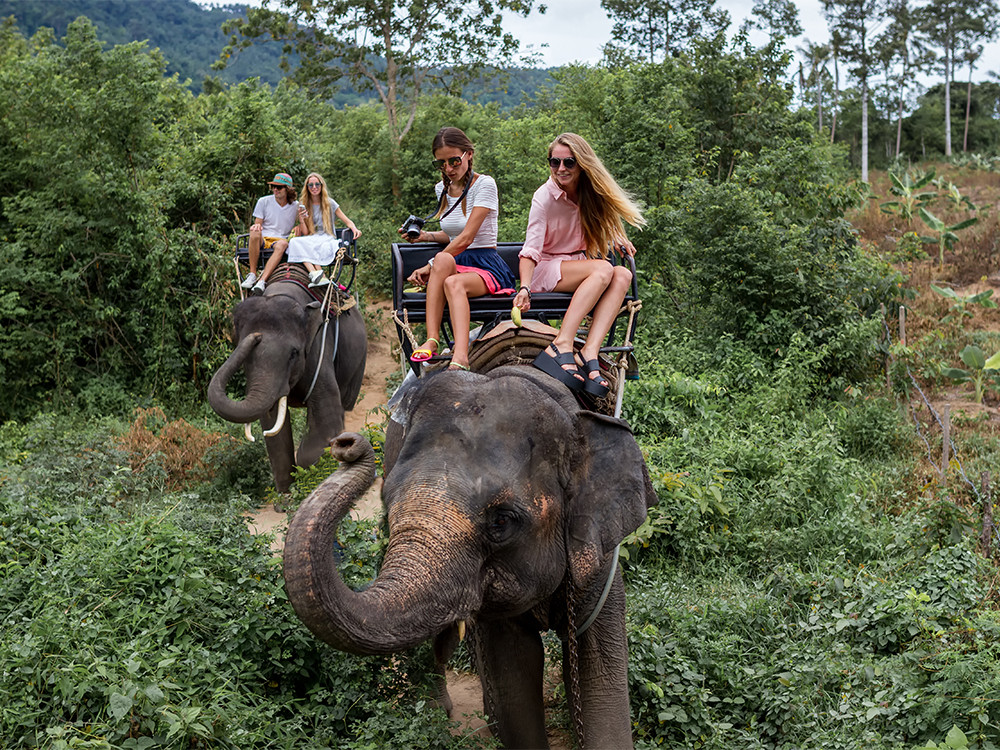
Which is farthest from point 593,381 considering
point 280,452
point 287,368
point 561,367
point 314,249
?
point 314,249

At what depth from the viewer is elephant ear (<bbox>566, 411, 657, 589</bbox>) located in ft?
12.1

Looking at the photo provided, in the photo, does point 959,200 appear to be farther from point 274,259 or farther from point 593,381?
point 593,381

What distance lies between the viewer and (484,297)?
4652 mm

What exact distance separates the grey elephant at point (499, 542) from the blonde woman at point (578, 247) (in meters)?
0.39

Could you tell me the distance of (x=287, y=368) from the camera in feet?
26.8

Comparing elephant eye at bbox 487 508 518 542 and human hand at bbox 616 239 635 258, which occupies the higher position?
human hand at bbox 616 239 635 258

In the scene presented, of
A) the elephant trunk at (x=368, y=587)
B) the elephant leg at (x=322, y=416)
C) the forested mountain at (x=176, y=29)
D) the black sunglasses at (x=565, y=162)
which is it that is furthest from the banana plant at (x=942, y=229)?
the forested mountain at (x=176, y=29)

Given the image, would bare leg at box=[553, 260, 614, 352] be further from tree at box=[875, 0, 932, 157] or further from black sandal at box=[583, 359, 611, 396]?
tree at box=[875, 0, 932, 157]

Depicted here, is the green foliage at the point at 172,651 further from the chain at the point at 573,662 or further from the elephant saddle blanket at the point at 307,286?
the elephant saddle blanket at the point at 307,286

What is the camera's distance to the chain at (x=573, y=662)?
380 centimetres

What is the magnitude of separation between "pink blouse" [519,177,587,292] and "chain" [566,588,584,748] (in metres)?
→ 1.46

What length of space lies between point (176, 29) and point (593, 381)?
10170 centimetres

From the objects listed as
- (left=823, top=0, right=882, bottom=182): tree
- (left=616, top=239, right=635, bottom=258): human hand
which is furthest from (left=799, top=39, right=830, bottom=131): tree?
(left=616, top=239, right=635, bottom=258): human hand

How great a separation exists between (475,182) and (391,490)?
6.48 ft
